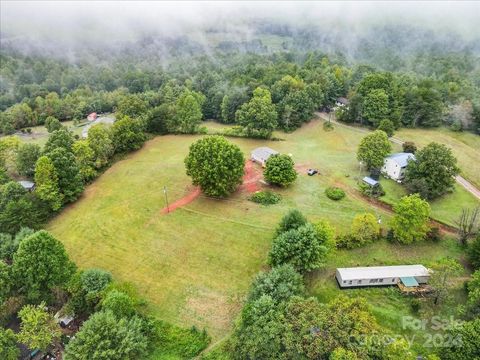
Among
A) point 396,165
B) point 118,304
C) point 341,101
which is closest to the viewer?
point 118,304

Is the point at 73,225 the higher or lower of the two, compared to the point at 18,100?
higher

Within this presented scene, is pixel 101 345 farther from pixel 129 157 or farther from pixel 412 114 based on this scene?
pixel 412 114

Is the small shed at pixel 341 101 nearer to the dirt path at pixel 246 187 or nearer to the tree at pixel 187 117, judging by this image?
the tree at pixel 187 117

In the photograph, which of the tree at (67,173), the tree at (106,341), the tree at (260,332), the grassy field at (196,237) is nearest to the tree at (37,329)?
the tree at (106,341)

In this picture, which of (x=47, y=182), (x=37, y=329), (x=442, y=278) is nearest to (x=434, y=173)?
(x=442, y=278)

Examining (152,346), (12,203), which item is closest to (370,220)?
(152,346)

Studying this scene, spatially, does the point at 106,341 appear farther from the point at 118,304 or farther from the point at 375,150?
the point at 375,150
